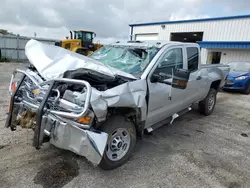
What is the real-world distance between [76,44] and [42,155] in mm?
16120

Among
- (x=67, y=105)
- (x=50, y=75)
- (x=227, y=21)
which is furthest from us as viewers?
(x=227, y=21)

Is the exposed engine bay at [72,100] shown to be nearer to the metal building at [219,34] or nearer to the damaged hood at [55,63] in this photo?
the damaged hood at [55,63]

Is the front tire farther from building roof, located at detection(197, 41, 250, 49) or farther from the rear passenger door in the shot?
building roof, located at detection(197, 41, 250, 49)

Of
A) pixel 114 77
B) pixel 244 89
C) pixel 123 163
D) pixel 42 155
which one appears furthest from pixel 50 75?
pixel 244 89

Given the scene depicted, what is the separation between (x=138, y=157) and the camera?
346cm

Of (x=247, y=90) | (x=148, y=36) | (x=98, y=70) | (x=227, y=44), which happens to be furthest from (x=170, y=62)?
(x=148, y=36)

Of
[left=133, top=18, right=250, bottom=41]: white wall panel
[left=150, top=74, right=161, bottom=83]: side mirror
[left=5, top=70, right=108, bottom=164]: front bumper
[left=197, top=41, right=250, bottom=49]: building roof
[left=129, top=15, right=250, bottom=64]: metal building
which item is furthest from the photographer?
[left=133, top=18, right=250, bottom=41]: white wall panel

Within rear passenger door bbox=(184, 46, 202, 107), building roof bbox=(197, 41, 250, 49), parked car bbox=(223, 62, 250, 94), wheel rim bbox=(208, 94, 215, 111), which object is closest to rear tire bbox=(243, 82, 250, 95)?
parked car bbox=(223, 62, 250, 94)

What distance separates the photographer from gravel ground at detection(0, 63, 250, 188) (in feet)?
9.18

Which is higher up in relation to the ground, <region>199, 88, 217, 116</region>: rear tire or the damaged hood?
the damaged hood

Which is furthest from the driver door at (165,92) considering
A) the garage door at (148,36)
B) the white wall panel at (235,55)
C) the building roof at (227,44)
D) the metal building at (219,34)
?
the garage door at (148,36)

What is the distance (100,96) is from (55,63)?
1.06 metres

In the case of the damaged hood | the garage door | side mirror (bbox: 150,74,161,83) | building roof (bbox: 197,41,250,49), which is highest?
the garage door

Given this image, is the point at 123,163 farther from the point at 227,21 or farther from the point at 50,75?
the point at 227,21
